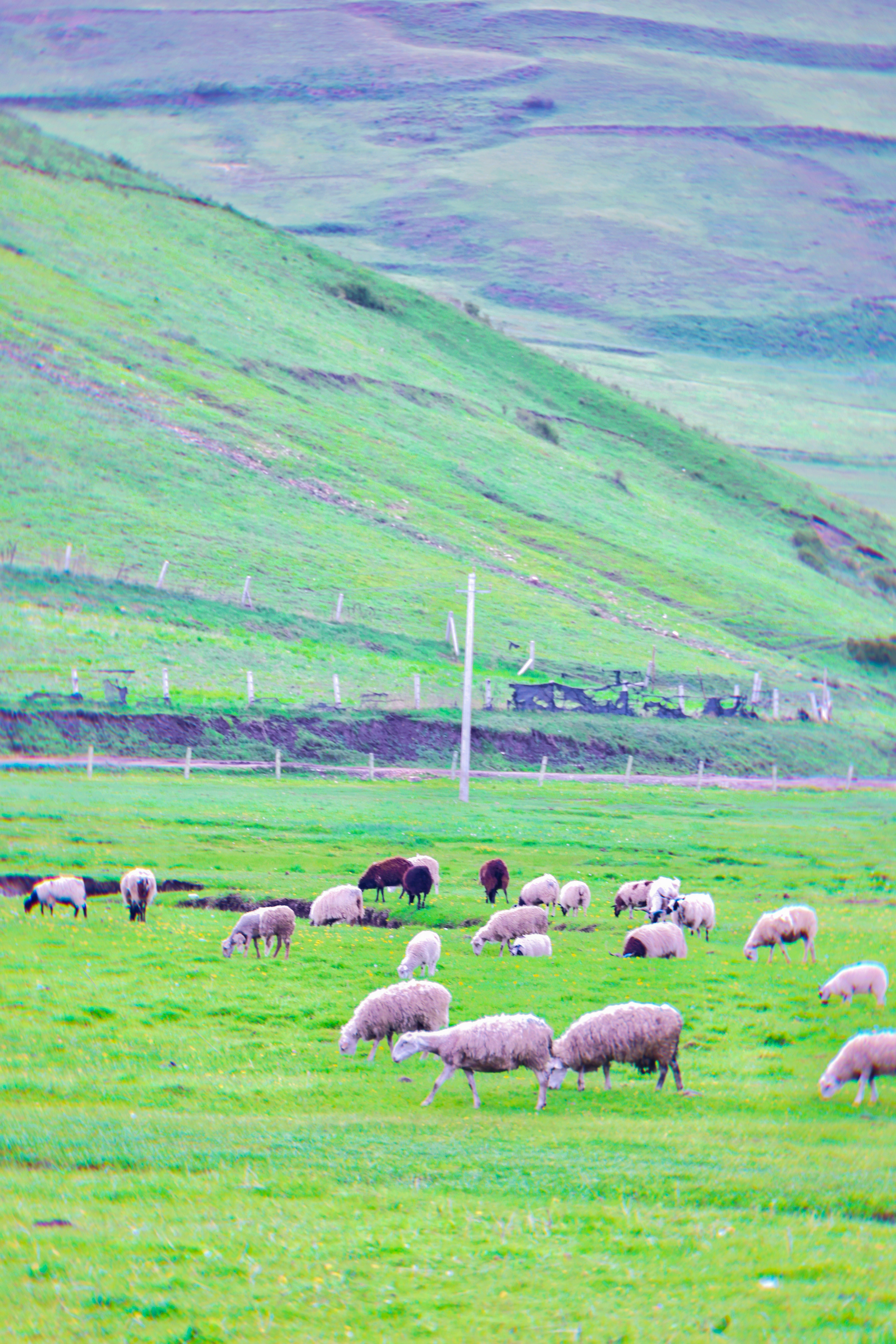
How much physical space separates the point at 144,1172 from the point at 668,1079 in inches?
251

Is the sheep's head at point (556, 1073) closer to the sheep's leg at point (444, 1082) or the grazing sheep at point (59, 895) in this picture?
the sheep's leg at point (444, 1082)

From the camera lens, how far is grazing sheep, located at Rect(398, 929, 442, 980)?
1925 cm

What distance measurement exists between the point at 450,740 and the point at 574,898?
27983 mm

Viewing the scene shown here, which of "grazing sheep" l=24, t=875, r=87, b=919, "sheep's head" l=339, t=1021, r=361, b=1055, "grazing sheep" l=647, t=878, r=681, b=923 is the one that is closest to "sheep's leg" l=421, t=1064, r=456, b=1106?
"sheep's head" l=339, t=1021, r=361, b=1055

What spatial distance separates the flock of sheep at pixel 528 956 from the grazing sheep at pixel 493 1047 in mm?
13

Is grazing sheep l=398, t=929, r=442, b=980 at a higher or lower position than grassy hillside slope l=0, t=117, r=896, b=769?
lower

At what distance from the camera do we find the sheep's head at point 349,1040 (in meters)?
15.3

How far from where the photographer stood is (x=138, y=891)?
2467 centimetres

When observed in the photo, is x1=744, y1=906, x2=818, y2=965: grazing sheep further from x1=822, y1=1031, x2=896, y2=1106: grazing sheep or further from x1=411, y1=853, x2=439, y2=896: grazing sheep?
x1=411, y1=853, x2=439, y2=896: grazing sheep

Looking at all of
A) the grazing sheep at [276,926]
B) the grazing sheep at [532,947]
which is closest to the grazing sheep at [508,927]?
the grazing sheep at [532,947]

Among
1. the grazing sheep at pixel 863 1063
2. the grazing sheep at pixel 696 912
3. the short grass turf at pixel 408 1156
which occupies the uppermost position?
the grazing sheep at pixel 696 912

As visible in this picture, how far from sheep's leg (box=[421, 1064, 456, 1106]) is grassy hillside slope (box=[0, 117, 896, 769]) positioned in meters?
38.0

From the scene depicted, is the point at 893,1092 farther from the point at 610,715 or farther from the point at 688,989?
the point at 610,715

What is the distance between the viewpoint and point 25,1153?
37.1 ft
